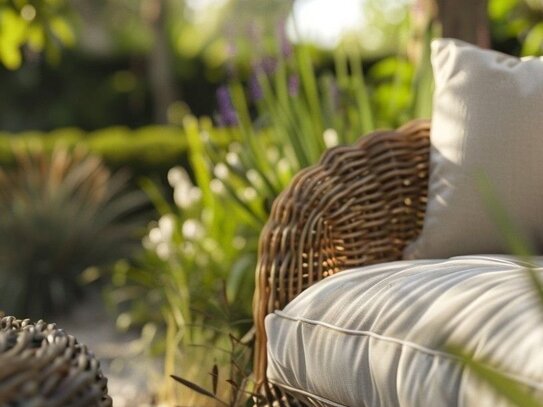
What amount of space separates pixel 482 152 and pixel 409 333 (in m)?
0.60

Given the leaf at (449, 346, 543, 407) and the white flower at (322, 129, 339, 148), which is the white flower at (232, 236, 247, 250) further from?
the leaf at (449, 346, 543, 407)

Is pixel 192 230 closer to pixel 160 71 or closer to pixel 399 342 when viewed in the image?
pixel 399 342

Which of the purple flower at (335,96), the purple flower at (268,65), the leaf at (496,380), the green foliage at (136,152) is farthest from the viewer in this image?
the green foliage at (136,152)

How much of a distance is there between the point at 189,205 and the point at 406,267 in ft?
7.07

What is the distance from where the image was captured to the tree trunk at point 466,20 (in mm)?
2959

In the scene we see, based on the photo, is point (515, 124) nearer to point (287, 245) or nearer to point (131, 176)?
point (287, 245)

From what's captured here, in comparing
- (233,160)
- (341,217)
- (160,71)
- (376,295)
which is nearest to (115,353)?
(233,160)

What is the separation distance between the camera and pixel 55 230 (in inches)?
190

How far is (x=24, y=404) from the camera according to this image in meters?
1.08

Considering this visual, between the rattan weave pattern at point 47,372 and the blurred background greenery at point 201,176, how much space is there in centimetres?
60

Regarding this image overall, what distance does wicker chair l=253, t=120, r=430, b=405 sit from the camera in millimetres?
1875

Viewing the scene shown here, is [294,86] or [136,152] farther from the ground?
[294,86]

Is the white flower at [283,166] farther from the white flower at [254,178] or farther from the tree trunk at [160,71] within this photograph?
the tree trunk at [160,71]

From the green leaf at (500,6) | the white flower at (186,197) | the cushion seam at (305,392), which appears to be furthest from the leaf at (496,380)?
the white flower at (186,197)
